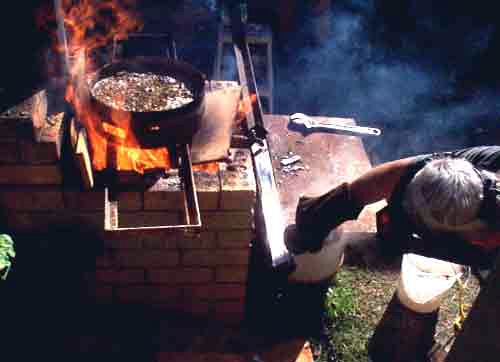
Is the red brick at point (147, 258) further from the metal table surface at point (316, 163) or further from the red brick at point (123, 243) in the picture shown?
the metal table surface at point (316, 163)

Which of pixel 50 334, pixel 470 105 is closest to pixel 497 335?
pixel 50 334

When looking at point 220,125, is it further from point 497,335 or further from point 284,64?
point 284,64

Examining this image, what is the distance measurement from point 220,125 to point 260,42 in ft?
12.3

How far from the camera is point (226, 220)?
340 centimetres

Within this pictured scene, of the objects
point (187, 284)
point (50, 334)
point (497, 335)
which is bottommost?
point (50, 334)

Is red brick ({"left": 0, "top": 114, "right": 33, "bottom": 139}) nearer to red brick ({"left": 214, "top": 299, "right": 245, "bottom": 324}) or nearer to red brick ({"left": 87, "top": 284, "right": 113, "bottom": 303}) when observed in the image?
red brick ({"left": 87, "top": 284, "right": 113, "bottom": 303})

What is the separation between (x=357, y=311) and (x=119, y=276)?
6.89 ft

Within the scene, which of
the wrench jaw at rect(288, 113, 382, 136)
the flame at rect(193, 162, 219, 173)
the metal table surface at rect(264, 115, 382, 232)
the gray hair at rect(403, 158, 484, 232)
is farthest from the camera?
the wrench jaw at rect(288, 113, 382, 136)

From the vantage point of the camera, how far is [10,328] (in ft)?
12.1

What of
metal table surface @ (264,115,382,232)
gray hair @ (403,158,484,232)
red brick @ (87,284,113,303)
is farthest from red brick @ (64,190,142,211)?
metal table surface @ (264,115,382,232)

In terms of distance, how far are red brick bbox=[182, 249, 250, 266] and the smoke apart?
4283 millimetres

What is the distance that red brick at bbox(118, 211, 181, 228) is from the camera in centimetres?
331

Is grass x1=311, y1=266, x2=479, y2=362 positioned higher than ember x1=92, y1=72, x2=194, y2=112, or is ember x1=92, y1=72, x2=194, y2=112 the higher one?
ember x1=92, y1=72, x2=194, y2=112

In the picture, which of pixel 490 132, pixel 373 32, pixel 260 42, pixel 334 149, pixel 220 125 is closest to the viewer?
pixel 220 125
